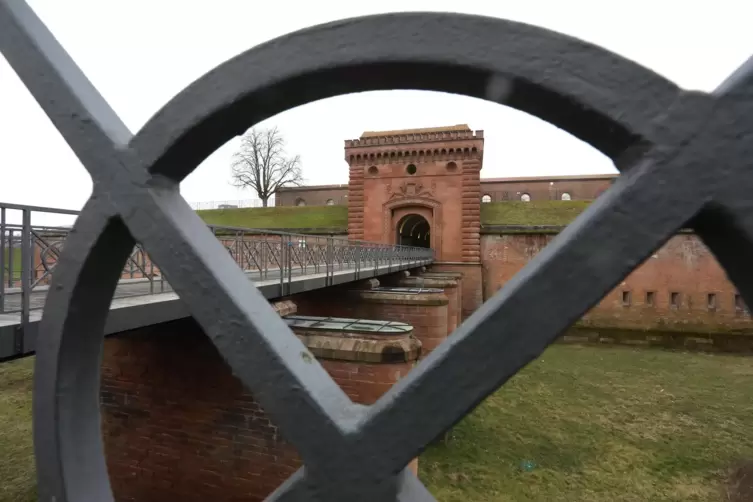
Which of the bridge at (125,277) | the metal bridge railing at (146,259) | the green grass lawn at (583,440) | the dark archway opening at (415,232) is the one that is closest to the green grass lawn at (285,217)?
the dark archway opening at (415,232)

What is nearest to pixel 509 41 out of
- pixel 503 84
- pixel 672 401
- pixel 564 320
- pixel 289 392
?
pixel 503 84

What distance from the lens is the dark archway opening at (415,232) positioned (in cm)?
2675

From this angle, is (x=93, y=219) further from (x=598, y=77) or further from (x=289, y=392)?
(x=598, y=77)

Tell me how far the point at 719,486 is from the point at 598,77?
8556 millimetres

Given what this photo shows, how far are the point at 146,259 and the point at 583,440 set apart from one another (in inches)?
324

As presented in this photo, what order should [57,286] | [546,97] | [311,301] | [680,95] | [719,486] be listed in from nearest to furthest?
[680,95] < [546,97] < [57,286] < [719,486] < [311,301]

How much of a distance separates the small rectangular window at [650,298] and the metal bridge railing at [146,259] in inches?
507

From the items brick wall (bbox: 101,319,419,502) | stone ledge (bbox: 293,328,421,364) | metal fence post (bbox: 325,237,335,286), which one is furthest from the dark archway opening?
brick wall (bbox: 101,319,419,502)

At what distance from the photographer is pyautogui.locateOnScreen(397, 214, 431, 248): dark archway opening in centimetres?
2675

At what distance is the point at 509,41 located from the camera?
39.3 inches

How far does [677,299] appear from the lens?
18438 millimetres

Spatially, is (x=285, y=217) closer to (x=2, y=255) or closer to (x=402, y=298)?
(x=402, y=298)

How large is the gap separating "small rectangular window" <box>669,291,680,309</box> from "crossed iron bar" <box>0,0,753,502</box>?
21.3m

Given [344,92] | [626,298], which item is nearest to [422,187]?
[626,298]
